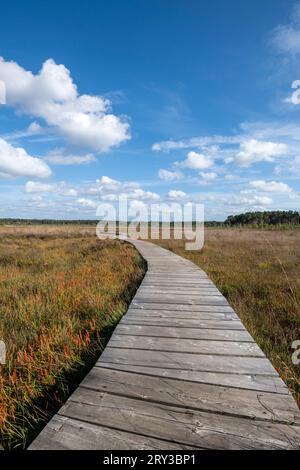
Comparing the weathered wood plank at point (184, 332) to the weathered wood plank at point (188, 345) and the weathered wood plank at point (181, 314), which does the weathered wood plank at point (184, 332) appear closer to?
the weathered wood plank at point (188, 345)

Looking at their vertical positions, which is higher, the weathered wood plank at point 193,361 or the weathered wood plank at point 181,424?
the weathered wood plank at point 181,424

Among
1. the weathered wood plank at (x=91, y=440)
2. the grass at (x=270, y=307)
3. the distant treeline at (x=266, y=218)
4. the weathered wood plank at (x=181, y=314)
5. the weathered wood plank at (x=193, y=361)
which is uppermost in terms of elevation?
the distant treeline at (x=266, y=218)

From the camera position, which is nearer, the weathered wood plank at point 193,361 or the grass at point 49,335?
the grass at point 49,335

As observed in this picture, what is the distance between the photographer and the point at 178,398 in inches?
71.6

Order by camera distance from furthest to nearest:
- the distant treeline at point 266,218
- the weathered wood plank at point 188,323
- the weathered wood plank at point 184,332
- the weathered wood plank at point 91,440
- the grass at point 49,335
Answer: the distant treeline at point 266,218, the weathered wood plank at point 188,323, the weathered wood plank at point 184,332, the grass at point 49,335, the weathered wood plank at point 91,440

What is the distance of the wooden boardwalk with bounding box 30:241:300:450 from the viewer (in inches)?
57.6

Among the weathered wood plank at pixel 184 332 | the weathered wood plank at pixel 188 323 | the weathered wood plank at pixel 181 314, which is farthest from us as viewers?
the weathered wood plank at pixel 181 314

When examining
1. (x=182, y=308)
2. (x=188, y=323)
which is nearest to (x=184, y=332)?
(x=188, y=323)

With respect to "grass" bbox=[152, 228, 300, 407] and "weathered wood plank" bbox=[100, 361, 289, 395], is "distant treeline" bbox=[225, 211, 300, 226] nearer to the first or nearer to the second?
"grass" bbox=[152, 228, 300, 407]

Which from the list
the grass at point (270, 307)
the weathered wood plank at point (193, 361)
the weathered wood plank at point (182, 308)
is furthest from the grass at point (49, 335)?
the grass at point (270, 307)

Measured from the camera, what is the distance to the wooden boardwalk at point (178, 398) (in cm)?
146

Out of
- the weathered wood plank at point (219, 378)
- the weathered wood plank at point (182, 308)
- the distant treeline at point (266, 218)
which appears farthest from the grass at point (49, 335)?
the distant treeline at point (266, 218)

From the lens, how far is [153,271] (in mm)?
7277

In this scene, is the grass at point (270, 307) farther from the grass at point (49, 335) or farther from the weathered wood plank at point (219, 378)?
the grass at point (49, 335)
